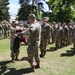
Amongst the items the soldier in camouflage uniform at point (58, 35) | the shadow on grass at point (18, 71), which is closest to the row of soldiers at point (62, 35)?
the soldier in camouflage uniform at point (58, 35)

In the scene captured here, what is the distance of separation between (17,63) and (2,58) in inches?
75.8

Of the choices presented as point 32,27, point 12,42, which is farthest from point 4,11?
point 32,27

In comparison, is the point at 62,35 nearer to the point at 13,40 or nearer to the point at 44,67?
the point at 13,40

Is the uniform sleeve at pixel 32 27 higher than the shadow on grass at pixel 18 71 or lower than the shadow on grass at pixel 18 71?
higher

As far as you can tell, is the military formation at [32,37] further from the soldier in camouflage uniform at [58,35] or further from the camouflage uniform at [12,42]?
the soldier in camouflage uniform at [58,35]

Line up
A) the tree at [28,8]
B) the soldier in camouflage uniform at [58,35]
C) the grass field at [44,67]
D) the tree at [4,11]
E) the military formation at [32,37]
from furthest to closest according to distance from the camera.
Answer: the tree at [4,11]
the tree at [28,8]
the soldier in camouflage uniform at [58,35]
the grass field at [44,67]
the military formation at [32,37]

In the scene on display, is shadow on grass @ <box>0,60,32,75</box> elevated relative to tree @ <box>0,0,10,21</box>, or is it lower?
lower

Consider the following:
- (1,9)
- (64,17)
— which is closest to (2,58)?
(64,17)

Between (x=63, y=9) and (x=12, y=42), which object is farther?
(x=63, y=9)

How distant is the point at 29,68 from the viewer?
476 inches

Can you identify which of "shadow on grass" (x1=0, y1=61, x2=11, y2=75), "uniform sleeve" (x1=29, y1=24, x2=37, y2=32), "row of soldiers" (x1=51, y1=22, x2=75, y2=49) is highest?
"uniform sleeve" (x1=29, y1=24, x2=37, y2=32)

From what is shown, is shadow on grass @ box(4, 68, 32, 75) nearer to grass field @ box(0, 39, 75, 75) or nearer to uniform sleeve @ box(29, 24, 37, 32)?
grass field @ box(0, 39, 75, 75)

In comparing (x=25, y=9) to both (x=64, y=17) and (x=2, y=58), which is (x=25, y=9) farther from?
(x=2, y=58)

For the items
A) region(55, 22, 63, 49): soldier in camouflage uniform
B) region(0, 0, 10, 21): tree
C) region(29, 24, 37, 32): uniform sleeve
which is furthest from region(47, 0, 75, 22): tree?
region(29, 24, 37, 32): uniform sleeve
